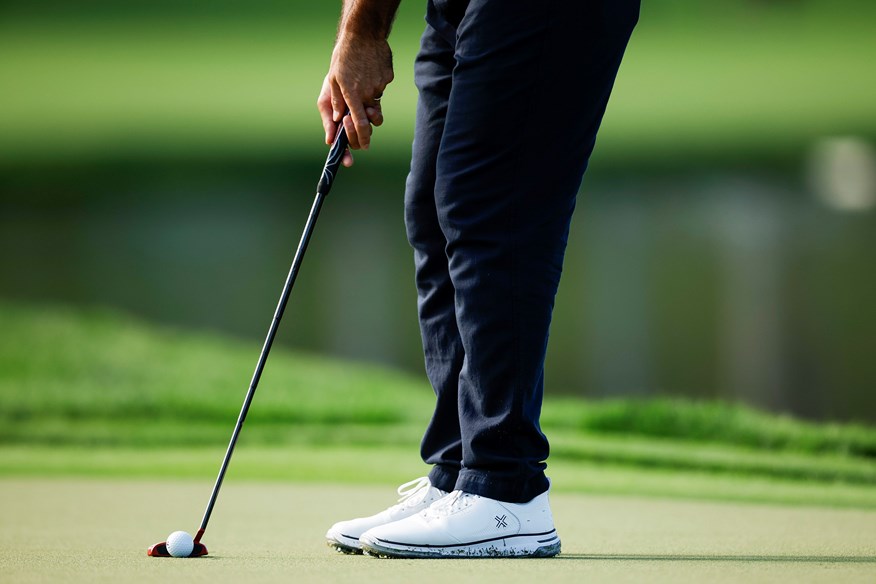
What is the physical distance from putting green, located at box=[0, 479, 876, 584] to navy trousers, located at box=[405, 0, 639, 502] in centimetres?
17

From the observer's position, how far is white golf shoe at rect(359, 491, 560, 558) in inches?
59.5

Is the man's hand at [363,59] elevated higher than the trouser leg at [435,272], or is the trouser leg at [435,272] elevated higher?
the man's hand at [363,59]

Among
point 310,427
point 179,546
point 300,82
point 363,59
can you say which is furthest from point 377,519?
point 300,82

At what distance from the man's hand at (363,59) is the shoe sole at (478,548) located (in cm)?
50

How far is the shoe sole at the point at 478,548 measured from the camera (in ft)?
4.96

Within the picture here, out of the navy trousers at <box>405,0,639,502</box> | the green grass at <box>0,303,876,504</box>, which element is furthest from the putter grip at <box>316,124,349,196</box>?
the green grass at <box>0,303,876,504</box>

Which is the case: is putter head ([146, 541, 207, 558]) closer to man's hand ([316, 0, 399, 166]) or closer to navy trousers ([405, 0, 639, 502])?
navy trousers ([405, 0, 639, 502])

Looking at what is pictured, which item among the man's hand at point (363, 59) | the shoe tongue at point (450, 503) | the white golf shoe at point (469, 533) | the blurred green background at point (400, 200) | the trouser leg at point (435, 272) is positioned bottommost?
the white golf shoe at point (469, 533)

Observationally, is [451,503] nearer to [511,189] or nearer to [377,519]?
[377,519]

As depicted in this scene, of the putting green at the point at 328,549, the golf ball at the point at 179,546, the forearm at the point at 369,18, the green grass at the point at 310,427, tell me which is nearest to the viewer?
the putting green at the point at 328,549

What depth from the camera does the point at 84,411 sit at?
3.59 metres

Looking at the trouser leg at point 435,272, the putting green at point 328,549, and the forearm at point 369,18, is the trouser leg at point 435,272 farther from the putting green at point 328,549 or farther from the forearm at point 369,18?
the putting green at point 328,549

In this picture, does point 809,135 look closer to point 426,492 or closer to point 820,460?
point 820,460

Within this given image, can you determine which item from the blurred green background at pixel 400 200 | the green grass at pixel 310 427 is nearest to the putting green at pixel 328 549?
the green grass at pixel 310 427
